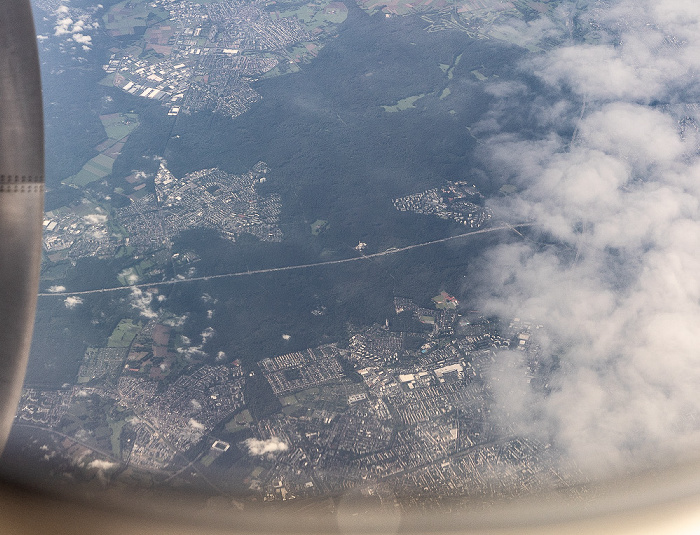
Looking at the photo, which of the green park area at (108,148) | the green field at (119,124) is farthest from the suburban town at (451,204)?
the green field at (119,124)

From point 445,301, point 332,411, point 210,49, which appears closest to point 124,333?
point 332,411

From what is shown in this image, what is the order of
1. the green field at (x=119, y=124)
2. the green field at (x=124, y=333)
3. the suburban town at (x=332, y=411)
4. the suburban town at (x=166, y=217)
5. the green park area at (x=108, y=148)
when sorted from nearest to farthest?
the suburban town at (x=332, y=411) < the green field at (x=124, y=333) < the suburban town at (x=166, y=217) < the green park area at (x=108, y=148) < the green field at (x=119, y=124)

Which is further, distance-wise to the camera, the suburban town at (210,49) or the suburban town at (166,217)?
the suburban town at (210,49)

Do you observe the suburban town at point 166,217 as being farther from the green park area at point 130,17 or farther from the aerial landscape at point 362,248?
the green park area at point 130,17

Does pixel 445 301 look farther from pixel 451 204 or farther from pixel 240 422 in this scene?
pixel 240 422

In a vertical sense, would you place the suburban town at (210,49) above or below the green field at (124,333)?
above
